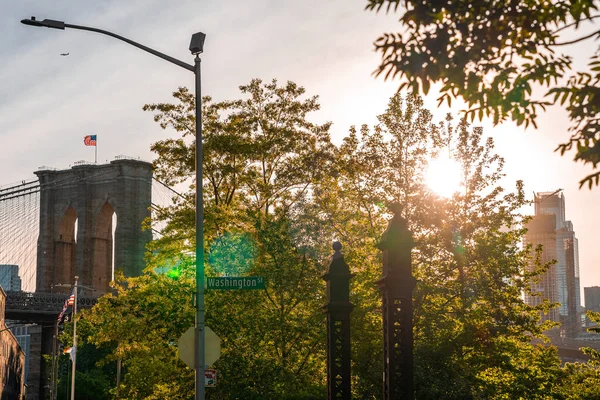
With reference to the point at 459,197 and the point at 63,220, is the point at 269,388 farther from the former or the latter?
the point at 63,220

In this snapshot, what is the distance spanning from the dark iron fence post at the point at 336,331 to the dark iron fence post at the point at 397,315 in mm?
1826

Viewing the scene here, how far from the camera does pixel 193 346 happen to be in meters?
19.0

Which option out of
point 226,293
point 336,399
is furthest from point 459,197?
point 336,399

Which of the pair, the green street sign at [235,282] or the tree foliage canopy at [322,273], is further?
the tree foliage canopy at [322,273]

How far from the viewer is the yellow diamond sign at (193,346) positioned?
1886cm

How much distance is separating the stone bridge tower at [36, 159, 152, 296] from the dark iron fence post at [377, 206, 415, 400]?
333 ft

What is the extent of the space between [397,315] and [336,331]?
2360mm

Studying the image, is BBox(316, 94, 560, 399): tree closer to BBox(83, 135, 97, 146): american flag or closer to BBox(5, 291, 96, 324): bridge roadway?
BBox(5, 291, 96, 324): bridge roadway

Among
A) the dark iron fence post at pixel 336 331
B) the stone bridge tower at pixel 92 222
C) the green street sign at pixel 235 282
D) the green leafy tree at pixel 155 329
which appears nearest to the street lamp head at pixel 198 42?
the green street sign at pixel 235 282

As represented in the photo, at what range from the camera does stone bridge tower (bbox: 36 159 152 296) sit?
11600 cm

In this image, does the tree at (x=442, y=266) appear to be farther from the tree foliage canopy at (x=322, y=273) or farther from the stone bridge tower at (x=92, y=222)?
the stone bridge tower at (x=92, y=222)

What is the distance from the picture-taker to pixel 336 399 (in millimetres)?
15242

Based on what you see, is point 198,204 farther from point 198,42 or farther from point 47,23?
point 47,23

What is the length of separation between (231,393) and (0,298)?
166ft
